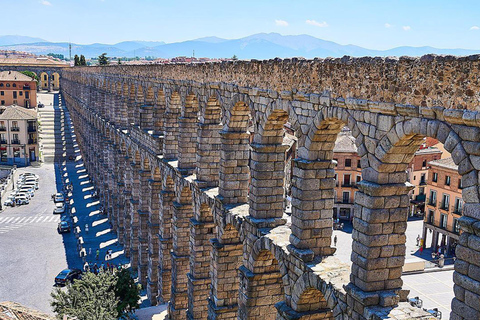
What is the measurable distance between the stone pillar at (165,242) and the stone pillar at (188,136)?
4.49 m

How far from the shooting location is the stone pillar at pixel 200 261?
91.7ft

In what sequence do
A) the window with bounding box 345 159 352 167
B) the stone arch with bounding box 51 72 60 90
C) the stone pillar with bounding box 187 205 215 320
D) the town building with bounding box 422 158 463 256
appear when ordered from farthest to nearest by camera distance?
the stone arch with bounding box 51 72 60 90 → the window with bounding box 345 159 352 167 → the town building with bounding box 422 158 463 256 → the stone pillar with bounding box 187 205 215 320

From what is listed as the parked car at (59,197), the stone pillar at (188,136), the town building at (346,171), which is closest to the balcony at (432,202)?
the town building at (346,171)

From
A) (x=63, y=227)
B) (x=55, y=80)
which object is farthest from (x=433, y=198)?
(x=55, y=80)

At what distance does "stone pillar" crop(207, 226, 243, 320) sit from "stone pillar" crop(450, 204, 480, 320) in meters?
13.8

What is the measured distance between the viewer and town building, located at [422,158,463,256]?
46375mm

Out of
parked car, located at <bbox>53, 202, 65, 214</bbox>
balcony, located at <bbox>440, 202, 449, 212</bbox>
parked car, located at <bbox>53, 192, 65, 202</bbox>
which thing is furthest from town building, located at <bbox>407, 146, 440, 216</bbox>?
parked car, located at <bbox>53, 192, 65, 202</bbox>

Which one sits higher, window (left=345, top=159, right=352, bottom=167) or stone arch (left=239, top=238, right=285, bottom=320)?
stone arch (left=239, top=238, right=285, bottom=320)

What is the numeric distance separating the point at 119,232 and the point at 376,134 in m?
41.9

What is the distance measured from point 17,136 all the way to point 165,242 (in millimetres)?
66346

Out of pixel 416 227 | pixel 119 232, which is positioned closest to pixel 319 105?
pixel 119 232

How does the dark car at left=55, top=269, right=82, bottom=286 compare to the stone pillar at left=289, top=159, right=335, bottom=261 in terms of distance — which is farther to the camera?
the dark car at left=55, top=269, right=82, bottom=286

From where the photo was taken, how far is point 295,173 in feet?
58.0

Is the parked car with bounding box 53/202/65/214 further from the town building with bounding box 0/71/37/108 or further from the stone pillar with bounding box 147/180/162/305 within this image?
the town building with bounding box 0/71/37/108
